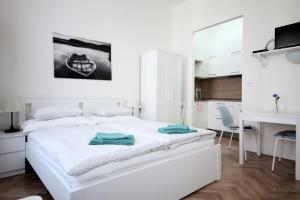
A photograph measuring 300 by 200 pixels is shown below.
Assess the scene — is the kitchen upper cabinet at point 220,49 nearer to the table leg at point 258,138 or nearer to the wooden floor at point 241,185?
the table leg at point 258,138

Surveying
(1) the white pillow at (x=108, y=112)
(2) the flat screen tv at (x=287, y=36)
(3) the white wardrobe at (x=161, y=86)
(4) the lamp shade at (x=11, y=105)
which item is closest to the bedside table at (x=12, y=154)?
(4) the lamp shade at (x=11, y=105)

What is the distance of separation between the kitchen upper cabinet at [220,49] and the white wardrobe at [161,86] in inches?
47.4

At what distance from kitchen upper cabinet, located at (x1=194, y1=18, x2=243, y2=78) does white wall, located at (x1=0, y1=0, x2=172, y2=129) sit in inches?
43.7

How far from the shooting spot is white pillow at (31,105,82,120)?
254cm

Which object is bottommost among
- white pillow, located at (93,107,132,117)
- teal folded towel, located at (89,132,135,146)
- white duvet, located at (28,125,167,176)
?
white duvet, located at (28,125,167,176)

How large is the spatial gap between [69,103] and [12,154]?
1079 mm

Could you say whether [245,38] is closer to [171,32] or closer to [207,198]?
[171,32]

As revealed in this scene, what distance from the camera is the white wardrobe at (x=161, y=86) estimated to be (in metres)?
3.76

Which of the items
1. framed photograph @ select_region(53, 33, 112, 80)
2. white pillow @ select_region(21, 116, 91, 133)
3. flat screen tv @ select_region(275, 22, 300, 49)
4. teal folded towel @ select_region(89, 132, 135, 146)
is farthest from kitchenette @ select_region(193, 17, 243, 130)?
teal folded towel @ select_region(89, 132, 135, 146)

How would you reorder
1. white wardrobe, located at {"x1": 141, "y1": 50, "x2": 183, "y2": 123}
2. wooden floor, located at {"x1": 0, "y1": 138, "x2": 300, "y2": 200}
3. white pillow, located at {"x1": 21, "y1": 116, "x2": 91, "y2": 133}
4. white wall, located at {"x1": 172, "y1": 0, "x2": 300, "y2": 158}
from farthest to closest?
white wardrobe, located at {"x1": 141, "y1": 50, "x2": 183, "y2": 123} → white wall, located at {"x1": 172, "y1": 0, "x2": 300, "y2": 158} → white pillow, located at {"x1": 21, "y1": 116, "x2": 91, "y2": 133} → wooden floor, located at {"x1": 0, "y1": 138, "x2": 300, "y2": 200}

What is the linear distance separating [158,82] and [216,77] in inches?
88.0

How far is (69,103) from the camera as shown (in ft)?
10.4

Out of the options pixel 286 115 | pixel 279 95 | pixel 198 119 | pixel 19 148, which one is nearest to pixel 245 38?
pixel 279 95

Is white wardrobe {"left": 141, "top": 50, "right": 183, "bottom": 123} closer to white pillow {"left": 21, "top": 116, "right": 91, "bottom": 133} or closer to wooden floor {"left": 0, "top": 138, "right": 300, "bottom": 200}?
white pillow {"left": 21, "top": 116, "right": 91, "bottom": 133}
